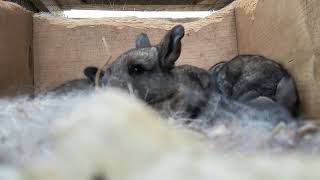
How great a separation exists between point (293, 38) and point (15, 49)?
196 centimetres

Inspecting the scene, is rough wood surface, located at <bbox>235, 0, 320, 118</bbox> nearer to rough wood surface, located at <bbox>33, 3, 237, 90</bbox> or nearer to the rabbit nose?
rough wood surface, located at <bbox>33, 3, 237, 90</bbox>

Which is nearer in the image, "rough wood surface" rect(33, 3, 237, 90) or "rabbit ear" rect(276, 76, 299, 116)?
"rabbit ear" rect(276, 76, 299, 116)

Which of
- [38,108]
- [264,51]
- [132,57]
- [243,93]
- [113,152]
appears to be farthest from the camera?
[264,51]

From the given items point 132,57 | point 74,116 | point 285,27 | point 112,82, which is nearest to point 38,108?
point 74,116

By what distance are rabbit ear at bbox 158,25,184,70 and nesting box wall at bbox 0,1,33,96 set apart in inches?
42.0

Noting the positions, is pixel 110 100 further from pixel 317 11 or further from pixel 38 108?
pixel 317 11

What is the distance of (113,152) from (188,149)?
0.12 metres

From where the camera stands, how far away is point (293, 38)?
9.65ft

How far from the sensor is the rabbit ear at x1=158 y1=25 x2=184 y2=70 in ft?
9.48

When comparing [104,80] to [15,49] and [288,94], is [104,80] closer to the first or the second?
[288,94]

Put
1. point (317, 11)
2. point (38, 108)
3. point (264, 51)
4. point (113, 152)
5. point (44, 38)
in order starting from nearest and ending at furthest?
point (113, 152)
point (38, 108)
point (317, 11)
point (264, 51)
point (44, 38)

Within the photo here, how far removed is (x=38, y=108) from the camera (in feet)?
4.67

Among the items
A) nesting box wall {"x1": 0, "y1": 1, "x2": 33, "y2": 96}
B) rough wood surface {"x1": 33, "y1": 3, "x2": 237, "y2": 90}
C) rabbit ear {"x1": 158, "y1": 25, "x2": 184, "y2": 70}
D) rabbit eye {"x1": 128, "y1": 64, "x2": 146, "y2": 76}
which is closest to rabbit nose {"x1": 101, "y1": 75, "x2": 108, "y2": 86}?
rabbit eye {"x1": 128, "y1": 64, "x2": 146, "y2": 76}

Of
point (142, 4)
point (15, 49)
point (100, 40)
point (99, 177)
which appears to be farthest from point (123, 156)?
point (142, 4)
